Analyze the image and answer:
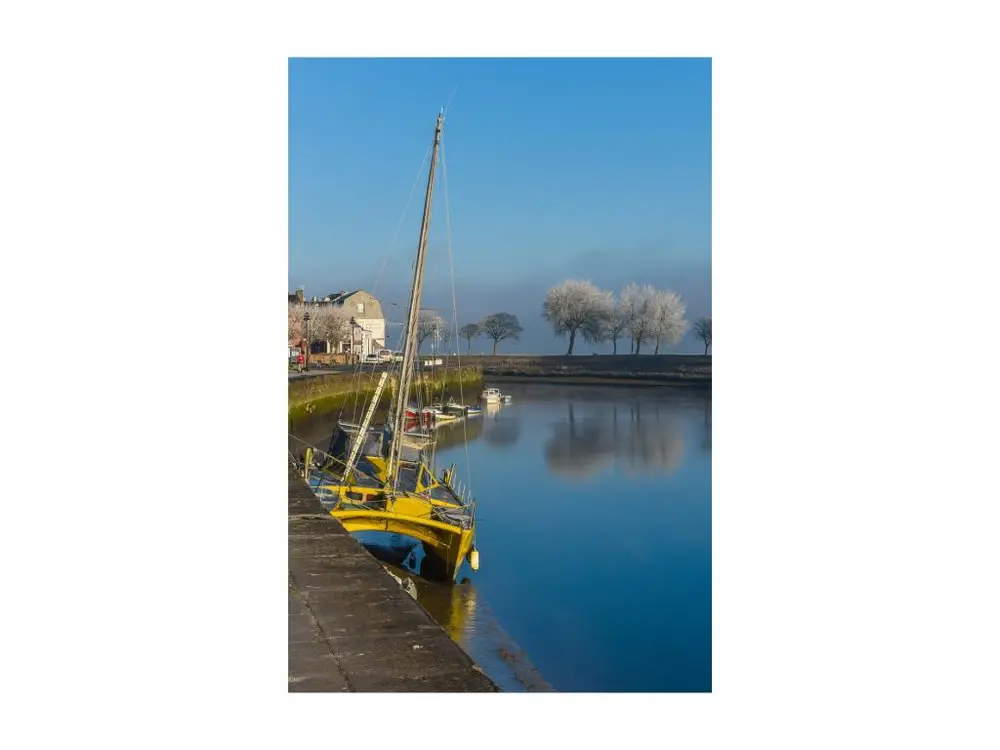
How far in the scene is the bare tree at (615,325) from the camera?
10141 millimetres

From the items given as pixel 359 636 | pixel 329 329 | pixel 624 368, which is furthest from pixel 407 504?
pixel 329 329

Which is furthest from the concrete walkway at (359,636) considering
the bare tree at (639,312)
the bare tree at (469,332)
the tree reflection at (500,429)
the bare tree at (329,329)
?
the tree reflection at (500,429)

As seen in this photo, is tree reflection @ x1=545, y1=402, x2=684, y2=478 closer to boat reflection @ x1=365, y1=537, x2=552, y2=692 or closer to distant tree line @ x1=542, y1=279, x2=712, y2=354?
distant tree line @ x1=542, y1=279, x2=712, y2=354

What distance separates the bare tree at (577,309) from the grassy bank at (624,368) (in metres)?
0.82

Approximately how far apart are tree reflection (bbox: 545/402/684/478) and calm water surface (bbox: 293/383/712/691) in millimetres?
83

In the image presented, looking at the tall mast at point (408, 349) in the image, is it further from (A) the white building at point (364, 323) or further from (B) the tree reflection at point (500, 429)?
(B) the tree reflection at point (500, 429)

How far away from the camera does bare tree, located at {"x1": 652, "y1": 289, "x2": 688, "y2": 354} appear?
6492mm

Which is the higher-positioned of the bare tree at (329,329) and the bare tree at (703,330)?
the bare tree at (329,329)
